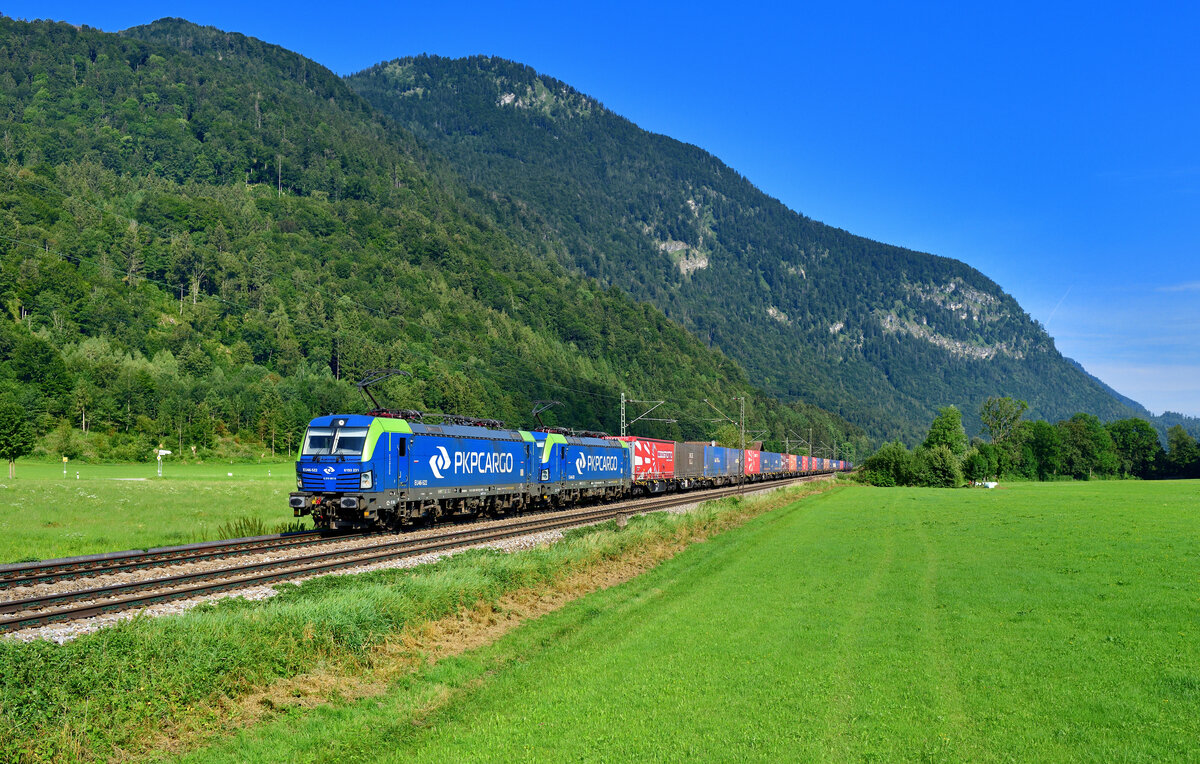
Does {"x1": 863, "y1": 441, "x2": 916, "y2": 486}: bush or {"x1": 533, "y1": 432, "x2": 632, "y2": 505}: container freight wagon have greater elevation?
{"x1": 533, "y1": 432, "x2": 632, "y2": 505}: container freight wagon

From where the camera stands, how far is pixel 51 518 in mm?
36906

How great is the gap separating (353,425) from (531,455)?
1643 centimetres

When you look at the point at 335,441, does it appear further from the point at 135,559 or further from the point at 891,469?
the point at 891,469

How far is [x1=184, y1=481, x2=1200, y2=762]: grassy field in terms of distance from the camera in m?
9.94

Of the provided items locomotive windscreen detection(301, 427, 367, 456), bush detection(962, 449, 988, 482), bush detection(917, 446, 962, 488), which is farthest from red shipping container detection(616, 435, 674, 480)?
bush detection(962, 449, 988, 482)

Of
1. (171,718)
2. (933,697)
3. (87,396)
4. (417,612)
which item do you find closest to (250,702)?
(171,718)

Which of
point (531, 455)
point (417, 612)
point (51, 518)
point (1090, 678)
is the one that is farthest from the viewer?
point (531, 455)

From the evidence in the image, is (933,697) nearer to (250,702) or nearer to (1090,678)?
(1090,678)

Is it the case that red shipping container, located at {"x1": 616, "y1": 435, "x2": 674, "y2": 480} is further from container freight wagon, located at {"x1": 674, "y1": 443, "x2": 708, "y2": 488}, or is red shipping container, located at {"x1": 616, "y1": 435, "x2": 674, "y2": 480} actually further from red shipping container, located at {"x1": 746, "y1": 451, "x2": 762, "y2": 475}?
red shipping container, located at {"x1": 746, "y1": 451, "x2": 762, "y2": 475}

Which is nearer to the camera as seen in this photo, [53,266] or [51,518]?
[51,518]

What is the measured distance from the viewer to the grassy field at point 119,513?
2836cm

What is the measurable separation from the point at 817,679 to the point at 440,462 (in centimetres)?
2521

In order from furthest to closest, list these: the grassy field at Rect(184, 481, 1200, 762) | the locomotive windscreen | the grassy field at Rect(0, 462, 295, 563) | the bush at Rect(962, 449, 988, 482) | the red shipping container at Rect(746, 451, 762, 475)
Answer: the bush at Rect(962, 449, 988, 482), the red shipping container at Rect(746, 451, 762, 475), the locomotive windscreen, the grassy field at Rect(0, 462, 295, 563), the grassy field at Rect(184, 481, 1200, 762)

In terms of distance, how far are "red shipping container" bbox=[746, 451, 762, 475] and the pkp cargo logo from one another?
212 ft
